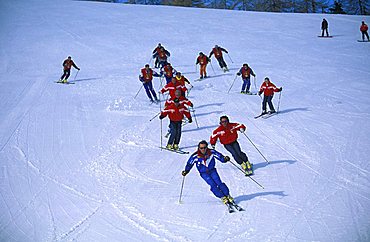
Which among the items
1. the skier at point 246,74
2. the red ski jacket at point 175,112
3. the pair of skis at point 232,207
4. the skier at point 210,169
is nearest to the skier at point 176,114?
the red ski jacket at point 175,112

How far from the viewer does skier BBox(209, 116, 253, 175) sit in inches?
289

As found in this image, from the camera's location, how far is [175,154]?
353 inches

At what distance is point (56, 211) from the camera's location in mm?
6664

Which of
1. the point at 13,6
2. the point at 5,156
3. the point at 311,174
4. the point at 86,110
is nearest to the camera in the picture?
the point at 311,174

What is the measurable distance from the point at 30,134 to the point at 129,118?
10.1 ft

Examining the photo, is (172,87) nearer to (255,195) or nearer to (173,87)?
(173,87)

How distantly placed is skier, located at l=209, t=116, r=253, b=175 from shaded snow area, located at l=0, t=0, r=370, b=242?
304 mm

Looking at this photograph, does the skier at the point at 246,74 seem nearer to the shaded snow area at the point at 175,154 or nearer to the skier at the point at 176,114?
the shaded snow area at the point at 175,154

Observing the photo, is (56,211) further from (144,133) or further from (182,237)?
(144,133)

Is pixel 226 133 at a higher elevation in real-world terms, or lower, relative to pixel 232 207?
higher

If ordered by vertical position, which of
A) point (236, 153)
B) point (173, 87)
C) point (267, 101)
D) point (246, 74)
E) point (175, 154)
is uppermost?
point (246, 74)

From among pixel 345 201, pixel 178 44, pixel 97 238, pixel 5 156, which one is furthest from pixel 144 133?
pixel 178 44

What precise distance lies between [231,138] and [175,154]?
6.51ft

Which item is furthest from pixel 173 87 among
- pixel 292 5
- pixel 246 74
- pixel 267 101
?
pixel 292 5
